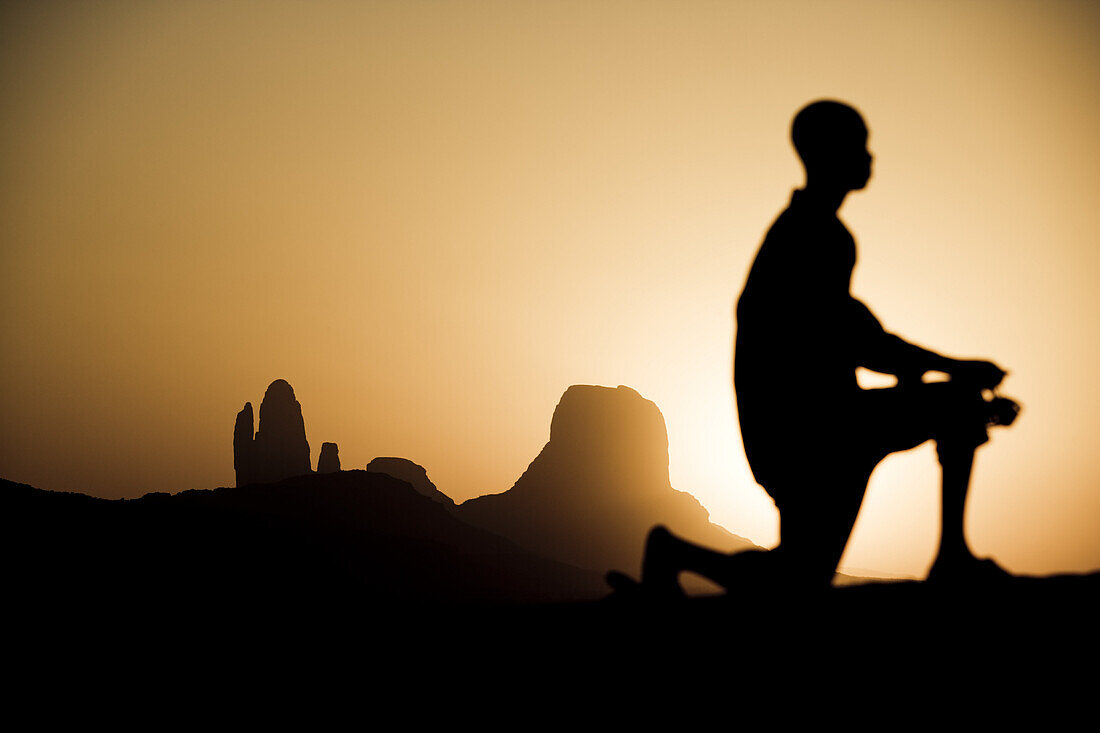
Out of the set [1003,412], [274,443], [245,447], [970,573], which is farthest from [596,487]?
[1003,412]

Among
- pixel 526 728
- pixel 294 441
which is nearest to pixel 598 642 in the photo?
pixel 526 728

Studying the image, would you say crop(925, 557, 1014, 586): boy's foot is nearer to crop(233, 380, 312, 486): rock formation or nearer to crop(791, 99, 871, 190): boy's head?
crop(791, 99, 871, 190): boy's head

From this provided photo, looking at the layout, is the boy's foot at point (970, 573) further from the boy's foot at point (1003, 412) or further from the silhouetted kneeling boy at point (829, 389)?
the boy's foot at point (1003, 412)

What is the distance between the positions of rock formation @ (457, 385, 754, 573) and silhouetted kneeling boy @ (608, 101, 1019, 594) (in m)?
146

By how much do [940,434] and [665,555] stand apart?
1.65 m

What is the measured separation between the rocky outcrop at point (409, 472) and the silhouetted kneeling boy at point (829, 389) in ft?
585

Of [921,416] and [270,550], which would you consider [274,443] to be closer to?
[270,550]

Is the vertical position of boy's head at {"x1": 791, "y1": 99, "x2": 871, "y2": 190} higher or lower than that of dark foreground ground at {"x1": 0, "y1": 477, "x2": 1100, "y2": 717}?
higher

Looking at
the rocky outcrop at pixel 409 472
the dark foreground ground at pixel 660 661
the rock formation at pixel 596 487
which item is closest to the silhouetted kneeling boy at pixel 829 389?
the dark foreground ground at pixel 660 661

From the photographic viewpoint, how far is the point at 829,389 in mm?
4133

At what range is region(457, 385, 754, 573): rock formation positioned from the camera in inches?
5937

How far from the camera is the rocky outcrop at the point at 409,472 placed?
180 m

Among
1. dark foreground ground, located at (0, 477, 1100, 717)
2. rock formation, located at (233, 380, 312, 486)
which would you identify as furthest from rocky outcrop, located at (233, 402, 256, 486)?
dark foreground ground, located at (0, 477, 1100, 717)

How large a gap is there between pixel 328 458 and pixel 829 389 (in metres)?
159
